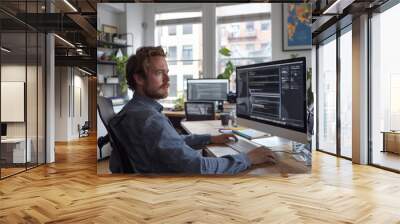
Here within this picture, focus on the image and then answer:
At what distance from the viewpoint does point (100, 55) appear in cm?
430

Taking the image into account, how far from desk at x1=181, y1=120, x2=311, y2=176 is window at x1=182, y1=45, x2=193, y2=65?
682 mm

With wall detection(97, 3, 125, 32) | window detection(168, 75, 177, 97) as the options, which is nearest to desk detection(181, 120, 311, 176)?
window detection(168, 75, 177, 97)

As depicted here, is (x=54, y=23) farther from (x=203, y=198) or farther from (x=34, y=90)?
(x=203, y=198)

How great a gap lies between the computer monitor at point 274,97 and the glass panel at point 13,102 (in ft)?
10.8

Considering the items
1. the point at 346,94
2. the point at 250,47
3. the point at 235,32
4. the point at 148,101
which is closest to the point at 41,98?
the point at 148,101

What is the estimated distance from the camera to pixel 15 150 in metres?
5.62

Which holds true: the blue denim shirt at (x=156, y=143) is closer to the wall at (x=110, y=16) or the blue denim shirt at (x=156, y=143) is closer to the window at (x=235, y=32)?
the wall at (x=110, y=16)

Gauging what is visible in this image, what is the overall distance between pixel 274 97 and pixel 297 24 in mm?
930

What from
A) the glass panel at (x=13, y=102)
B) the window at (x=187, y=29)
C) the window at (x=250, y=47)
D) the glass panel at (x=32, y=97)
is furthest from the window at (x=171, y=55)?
the glass panel at (x=32, y=97)

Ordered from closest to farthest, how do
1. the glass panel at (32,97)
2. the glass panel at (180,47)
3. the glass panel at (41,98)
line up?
the glass panel at (180,47) < the glass panel at (32,97) < the glass panel at (41,98)

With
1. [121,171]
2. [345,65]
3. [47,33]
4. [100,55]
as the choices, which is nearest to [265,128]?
[121,171]

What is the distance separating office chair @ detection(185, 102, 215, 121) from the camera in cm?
424

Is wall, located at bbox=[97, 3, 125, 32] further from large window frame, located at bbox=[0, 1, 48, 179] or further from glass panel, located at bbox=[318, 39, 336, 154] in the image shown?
glass panel, located at bbox=[318, 39, 336, 154]

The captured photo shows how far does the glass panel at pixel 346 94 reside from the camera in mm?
6305
